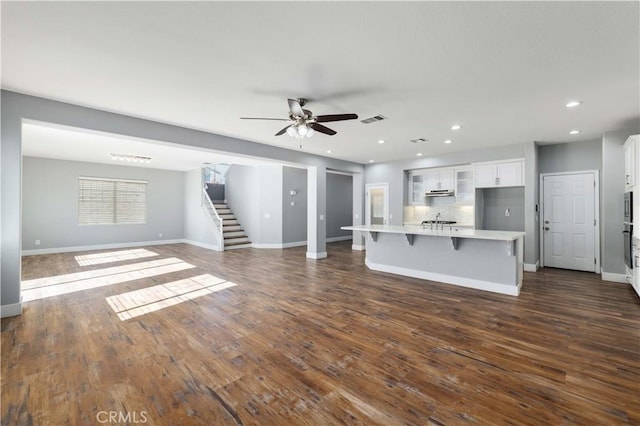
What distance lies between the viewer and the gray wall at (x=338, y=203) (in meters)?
10.8

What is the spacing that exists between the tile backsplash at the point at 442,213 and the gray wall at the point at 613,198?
2.33 m

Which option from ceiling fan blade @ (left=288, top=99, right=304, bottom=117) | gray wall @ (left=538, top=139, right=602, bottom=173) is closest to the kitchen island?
gray wall @ (left=538, top=139, right=602, bottom=173)

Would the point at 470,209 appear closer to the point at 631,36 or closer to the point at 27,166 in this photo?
the point at 631,36

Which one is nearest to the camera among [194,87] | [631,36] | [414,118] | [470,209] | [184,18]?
[184,18]

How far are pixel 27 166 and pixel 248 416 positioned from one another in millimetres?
9956

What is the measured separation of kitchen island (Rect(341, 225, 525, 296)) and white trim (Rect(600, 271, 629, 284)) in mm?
1914

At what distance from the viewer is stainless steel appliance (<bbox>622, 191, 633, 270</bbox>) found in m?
4.30

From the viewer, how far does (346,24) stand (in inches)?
82.1

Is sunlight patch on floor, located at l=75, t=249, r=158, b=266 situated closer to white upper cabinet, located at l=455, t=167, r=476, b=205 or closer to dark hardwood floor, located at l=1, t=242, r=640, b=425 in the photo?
dark hardwood floor, located at l=1, t=242, r=640, b=425

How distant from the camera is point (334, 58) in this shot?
8.43ft

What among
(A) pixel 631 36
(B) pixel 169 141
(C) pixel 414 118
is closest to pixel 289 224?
(B) pixel 169 141

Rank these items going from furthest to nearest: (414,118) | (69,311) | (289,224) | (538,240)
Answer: (289,224), (538,240), (414,118), (69,311)

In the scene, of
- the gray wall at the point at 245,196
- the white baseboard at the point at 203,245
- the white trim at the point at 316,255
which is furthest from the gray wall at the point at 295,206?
the white baseboard at the point at 203,245

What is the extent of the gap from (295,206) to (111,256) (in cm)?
553
